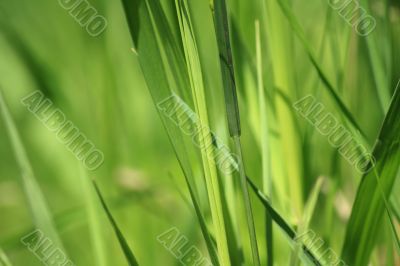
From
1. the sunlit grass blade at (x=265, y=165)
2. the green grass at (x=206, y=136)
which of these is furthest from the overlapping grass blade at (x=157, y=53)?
the sunlit grass blade at (x=265, y=165)

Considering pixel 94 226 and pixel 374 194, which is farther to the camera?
pixel 94 226

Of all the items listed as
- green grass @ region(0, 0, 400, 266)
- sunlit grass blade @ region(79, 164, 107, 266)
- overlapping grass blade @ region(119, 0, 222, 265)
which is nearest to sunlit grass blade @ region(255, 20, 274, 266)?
green grass @ region(0, 0, 400, 266)

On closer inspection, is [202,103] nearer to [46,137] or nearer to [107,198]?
[107,198]

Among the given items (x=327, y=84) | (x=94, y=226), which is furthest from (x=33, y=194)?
(x=327, y=84)

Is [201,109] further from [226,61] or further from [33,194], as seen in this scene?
[33,194]

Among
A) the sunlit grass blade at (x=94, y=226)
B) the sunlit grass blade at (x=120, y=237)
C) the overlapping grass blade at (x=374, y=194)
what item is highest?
the sunlit grass blade at (x=94, y=226)

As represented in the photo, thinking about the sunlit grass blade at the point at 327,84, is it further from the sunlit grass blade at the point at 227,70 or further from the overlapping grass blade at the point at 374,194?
the sunlit grass blade at the point at 227,70

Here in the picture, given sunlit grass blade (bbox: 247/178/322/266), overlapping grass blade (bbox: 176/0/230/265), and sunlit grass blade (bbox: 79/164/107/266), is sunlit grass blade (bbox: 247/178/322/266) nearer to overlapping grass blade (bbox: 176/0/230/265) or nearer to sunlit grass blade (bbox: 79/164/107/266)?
overlapping grass blade (bbox: 176/0/230/265)

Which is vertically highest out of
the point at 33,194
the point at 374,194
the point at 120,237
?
the point at 33,194
